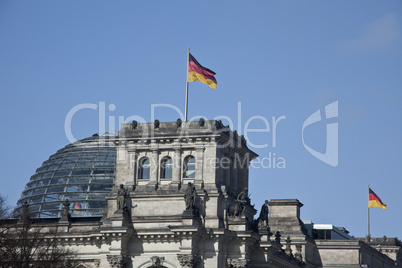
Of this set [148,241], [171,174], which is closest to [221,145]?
[171,174]

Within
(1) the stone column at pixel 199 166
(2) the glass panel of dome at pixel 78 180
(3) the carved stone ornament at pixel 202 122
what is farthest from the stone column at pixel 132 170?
(2) the glass panel of dome at pixel 78 180

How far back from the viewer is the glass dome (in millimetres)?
138750

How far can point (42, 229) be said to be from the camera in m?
101

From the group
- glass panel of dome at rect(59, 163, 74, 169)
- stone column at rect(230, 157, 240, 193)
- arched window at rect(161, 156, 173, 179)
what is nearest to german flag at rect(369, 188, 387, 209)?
glass panel of dome at rect(59, 163, 74, 169)

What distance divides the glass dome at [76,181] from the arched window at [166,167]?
38.1 meters

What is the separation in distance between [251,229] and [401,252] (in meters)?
62.6

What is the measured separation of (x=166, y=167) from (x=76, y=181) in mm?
46894

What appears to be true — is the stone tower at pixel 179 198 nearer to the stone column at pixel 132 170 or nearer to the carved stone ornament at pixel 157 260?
the stone column at pixel 132 170

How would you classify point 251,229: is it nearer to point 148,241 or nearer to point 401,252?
point 148,241

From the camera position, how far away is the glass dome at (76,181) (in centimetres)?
13875

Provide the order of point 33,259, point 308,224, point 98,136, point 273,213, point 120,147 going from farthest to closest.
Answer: point 98,136 < point 308,224 < point 273,213 < point 120,147 < point 33,259

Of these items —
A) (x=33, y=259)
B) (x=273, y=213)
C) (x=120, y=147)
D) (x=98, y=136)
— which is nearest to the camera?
(x=33, y=259)

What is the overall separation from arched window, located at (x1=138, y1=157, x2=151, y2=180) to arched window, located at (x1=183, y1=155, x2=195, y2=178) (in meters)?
3.79

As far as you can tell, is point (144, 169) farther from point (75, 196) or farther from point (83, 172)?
point (83, 172)
